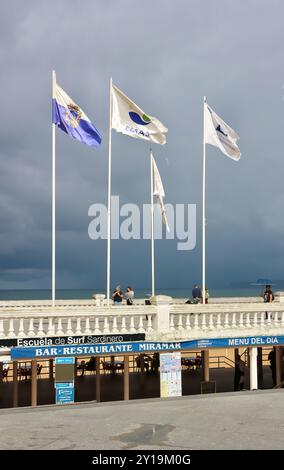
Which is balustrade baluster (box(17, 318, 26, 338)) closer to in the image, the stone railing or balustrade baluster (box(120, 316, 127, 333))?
the stone railing

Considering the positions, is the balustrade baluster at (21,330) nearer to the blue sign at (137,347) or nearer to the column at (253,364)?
the blue sign at (137,347)

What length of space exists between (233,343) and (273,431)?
7031 millimetres

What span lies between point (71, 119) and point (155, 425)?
12.7 metres

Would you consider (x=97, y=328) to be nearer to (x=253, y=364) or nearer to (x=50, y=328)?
(x=50, y=328)

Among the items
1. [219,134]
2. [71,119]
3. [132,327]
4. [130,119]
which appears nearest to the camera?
[132,327]

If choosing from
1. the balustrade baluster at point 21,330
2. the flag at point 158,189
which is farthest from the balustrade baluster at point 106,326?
the flag at point 158,189

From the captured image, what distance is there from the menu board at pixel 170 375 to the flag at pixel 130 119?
984cm

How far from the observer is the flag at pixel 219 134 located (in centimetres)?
2456

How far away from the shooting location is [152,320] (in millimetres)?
19188

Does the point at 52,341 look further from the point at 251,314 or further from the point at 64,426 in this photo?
the point at 251,314

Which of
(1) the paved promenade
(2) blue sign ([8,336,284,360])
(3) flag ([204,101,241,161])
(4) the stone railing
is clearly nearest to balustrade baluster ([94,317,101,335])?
(4) the stone railing

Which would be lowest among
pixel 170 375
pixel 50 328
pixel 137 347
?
pixel 170 375

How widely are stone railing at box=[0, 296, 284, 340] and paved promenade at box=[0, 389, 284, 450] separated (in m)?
2.52

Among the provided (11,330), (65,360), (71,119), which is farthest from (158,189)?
(11,330)
